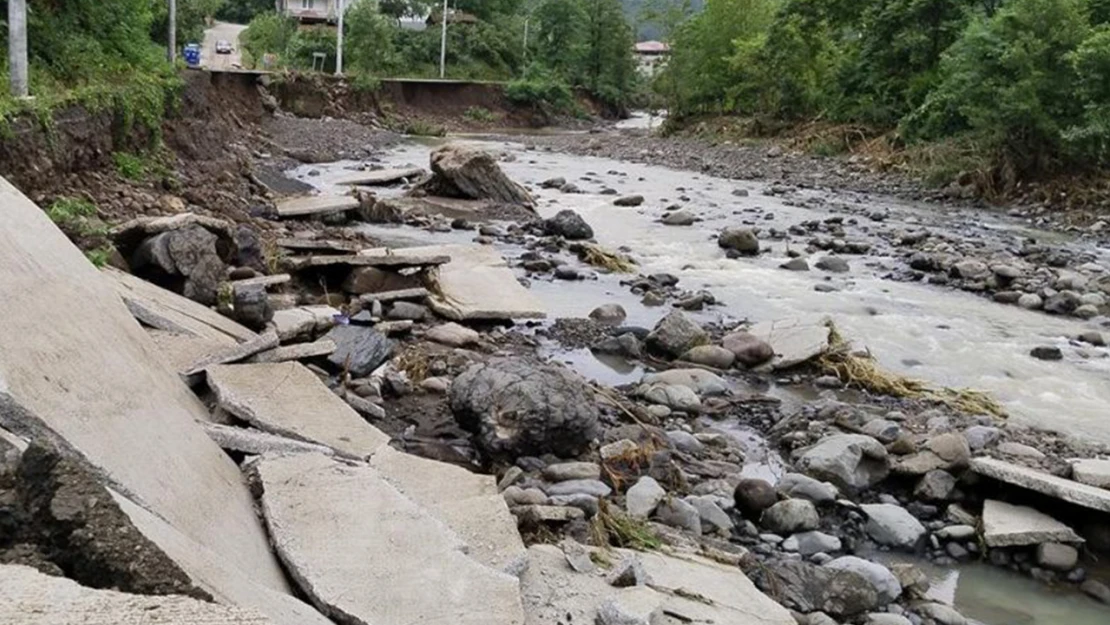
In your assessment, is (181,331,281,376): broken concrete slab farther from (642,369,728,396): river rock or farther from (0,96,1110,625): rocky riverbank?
(642,369,728,396): river rock

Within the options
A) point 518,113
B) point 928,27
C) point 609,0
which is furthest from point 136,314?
point 609,0

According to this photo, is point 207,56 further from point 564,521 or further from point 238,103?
point 564,521

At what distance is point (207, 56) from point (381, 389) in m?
45.3

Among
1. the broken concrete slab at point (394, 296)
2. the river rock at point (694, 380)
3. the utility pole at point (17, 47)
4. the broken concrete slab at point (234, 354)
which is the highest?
the utility pole at point (17, 47)

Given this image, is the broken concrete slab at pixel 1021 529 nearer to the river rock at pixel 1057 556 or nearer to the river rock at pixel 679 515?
the river rock at pixel 1057 556

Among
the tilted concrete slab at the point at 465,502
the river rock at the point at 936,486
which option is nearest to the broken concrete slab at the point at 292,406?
the tilted concrete slab at the point at 465,502

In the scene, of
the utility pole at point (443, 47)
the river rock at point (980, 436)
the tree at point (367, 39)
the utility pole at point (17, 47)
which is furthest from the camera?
the utility pole at point (443, 47)

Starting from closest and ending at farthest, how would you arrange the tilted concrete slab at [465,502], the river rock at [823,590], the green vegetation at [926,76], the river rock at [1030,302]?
the tilted concrete slab at [465,502] < the river rock at [823,590] < the river rock at [1030,302] < the green vegetation at [926,76]

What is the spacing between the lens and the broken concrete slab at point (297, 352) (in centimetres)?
553

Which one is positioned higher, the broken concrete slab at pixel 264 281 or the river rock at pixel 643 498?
the broken concrete slab at pixel 264 281

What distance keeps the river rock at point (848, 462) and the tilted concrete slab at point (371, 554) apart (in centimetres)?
291

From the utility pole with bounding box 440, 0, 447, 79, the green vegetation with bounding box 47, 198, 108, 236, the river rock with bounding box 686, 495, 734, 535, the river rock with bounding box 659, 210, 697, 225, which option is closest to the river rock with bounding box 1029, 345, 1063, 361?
the river rock with bounding box 686, 495, 734, 535

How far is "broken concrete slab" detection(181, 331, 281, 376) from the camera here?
5020 mm

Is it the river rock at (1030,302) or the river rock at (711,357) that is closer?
the river rock at (711,357)
